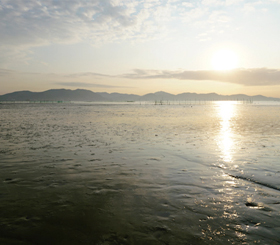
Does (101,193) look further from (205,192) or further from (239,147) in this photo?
(239,147)

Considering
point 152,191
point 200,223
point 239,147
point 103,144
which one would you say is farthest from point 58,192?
point 239,147

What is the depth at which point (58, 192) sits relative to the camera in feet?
25.1

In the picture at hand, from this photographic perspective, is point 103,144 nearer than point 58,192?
No

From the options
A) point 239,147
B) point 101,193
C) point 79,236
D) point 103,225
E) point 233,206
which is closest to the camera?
point 79,236

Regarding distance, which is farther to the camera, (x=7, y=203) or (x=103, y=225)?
(x=7, y=203)

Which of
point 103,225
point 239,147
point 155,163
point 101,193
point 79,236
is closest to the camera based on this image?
point 79,236

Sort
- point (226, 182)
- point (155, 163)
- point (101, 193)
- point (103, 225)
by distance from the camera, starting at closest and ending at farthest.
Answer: point (103, 225)
point (101, 193)
point (226, 182)
point (155, 163)

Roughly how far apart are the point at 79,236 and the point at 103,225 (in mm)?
689

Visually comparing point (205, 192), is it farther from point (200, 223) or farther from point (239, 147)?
point (239, 147)

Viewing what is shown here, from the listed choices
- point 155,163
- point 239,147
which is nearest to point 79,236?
point 155,163

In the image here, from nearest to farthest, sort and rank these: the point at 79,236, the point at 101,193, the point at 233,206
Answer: the point at 79,236, the point at 233,206, the point at 101,193

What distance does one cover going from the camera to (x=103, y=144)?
16.8 metres

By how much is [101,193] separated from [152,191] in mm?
1857

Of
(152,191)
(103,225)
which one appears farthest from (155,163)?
(103,225)
